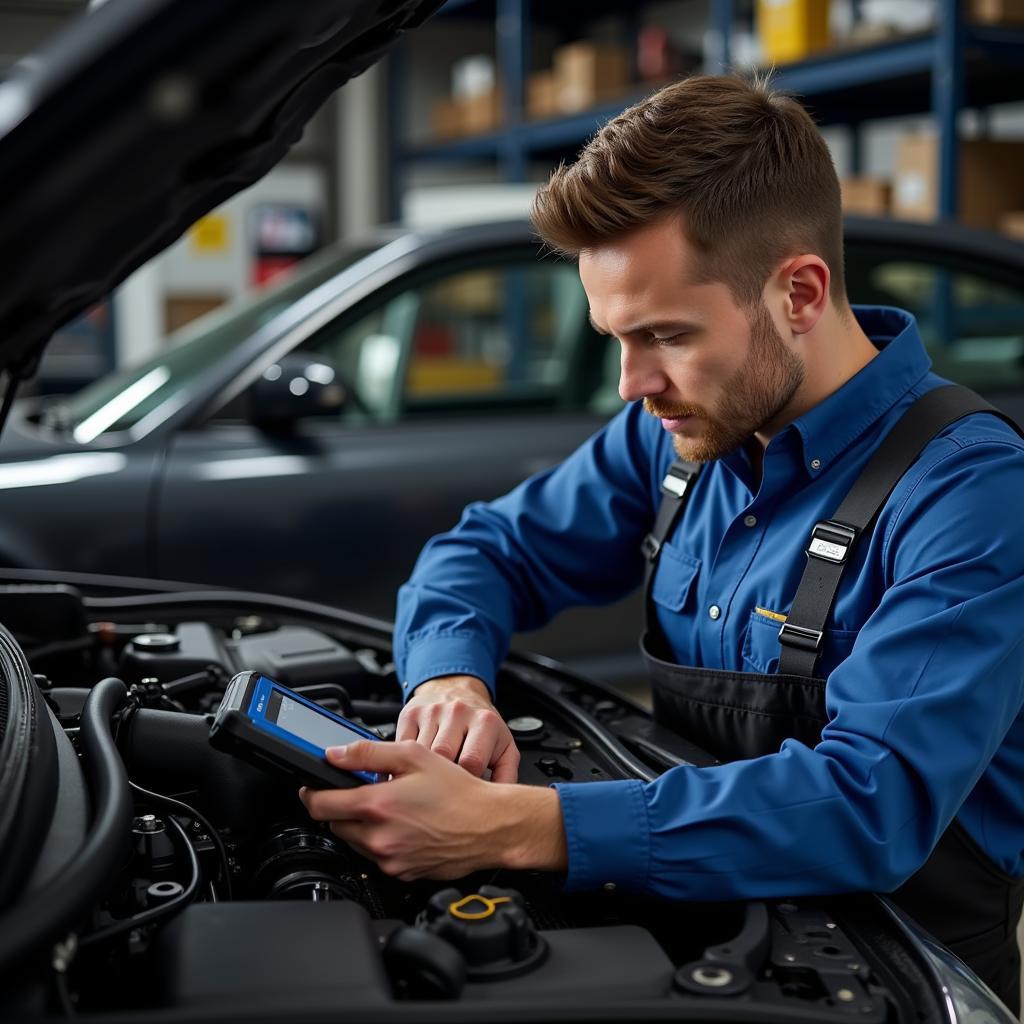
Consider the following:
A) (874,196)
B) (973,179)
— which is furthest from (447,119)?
(973,179)

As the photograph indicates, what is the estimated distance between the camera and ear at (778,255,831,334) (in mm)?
1261

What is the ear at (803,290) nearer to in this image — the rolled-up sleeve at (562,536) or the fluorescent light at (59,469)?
the rolled-up sleeve at (562,536)

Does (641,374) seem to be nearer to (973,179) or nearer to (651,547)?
(651,547)

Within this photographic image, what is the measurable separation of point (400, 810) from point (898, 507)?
0.55 metres

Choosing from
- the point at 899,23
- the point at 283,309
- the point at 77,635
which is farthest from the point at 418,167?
the point at 77,635

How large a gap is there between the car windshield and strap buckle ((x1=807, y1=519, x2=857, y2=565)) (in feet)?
5.90

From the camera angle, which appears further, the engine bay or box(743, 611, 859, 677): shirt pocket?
box(743, 611, 859, 677): shirt pocket

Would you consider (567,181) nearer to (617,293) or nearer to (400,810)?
(617,293)

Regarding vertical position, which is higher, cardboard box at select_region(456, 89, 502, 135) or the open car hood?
cardboard box at select_region(456, 89, 502, 135)

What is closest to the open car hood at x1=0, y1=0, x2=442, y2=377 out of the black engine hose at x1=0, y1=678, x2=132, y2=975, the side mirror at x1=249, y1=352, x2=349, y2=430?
the black engine hose at x1=0, y1=678, x2=132, y2=975

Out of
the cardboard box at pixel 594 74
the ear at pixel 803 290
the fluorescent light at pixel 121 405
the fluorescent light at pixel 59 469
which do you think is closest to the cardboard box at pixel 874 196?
the cardboard box at pixel 594 74

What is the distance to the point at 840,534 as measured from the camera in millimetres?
1188

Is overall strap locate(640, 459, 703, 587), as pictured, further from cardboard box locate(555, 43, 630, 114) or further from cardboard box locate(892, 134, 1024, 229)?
cardboard box locate(555, 43, 630, 114)

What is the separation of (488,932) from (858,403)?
2.37 feet
